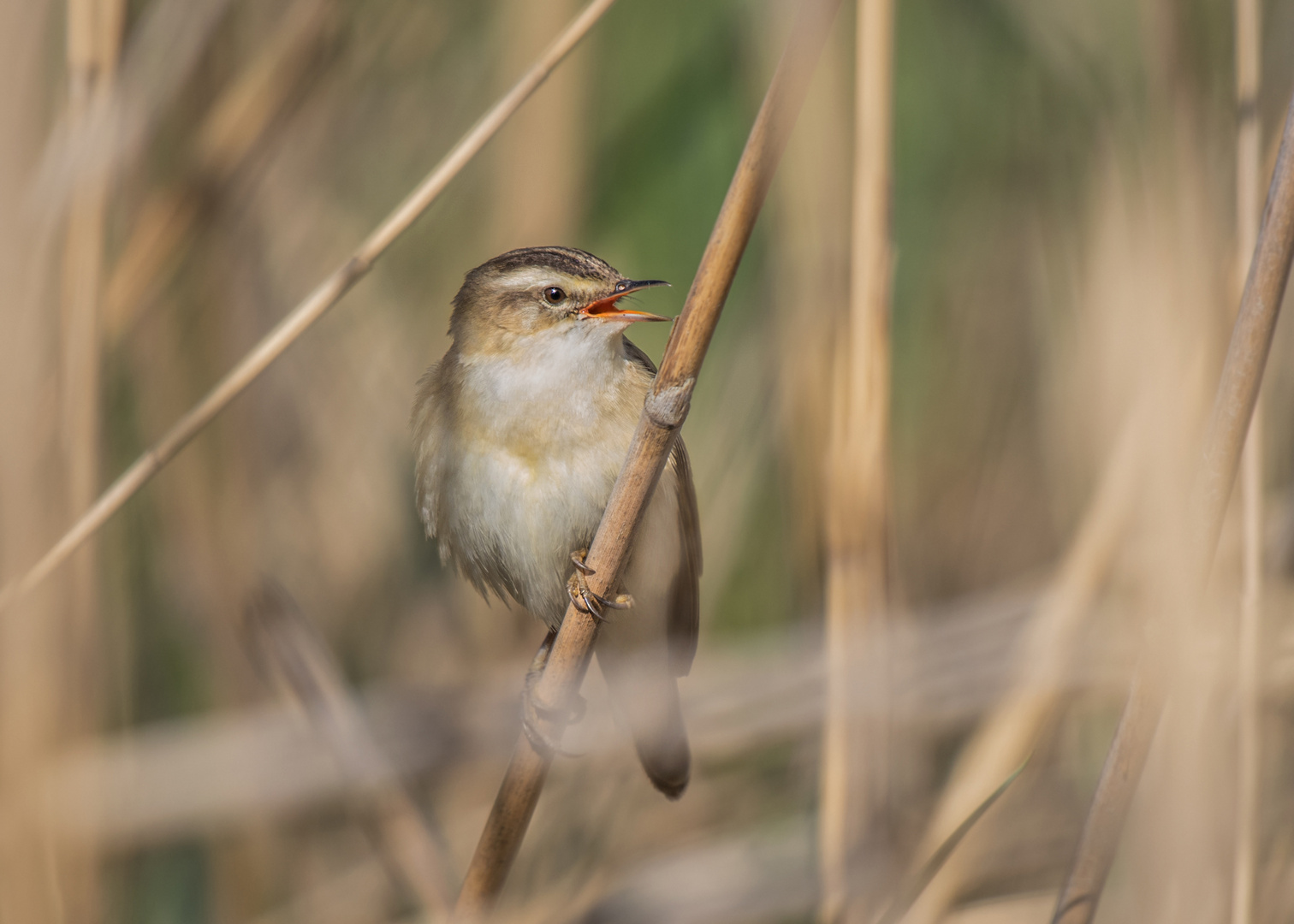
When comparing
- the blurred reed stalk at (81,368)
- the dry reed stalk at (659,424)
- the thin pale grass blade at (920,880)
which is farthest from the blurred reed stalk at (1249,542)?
the blurred reed stalk at (81,368)

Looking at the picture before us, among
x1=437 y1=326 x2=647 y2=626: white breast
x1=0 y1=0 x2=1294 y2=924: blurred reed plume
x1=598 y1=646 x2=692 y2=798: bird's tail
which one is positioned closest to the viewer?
x1=0 y1=0 x2=1294 y2=924: blurred reed plume

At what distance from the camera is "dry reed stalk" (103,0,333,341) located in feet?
7.38

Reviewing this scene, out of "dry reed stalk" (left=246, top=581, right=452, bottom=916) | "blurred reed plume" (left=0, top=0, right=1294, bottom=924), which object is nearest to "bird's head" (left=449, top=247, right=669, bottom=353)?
"blurred reed plume" (left=0, top=0, right=1294, bottom=924)

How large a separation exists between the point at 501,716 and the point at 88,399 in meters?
1.12

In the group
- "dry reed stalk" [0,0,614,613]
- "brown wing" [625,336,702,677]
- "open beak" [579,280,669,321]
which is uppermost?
"open beak" [579,280,669,321]

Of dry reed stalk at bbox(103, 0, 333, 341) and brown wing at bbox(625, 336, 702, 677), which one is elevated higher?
dry reed stalk at bbox(103, 0, 333, 341)

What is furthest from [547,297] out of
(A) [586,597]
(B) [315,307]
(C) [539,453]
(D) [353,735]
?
(D) [353,735]

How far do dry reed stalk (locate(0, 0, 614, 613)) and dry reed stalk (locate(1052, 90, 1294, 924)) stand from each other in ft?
3.18

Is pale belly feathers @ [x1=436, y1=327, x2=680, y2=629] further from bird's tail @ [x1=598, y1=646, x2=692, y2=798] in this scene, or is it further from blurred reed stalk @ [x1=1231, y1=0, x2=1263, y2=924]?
blurred reed stalk @ [x1=1231, y1=0, x2=1263, y2=924]

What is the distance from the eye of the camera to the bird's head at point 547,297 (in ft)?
7.21

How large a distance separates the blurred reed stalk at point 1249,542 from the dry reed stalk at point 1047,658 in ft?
1.17

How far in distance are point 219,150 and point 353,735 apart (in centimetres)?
130

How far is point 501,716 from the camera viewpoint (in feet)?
8.02

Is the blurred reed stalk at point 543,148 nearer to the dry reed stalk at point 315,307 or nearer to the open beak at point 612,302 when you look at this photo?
the open beak at point 612,302
